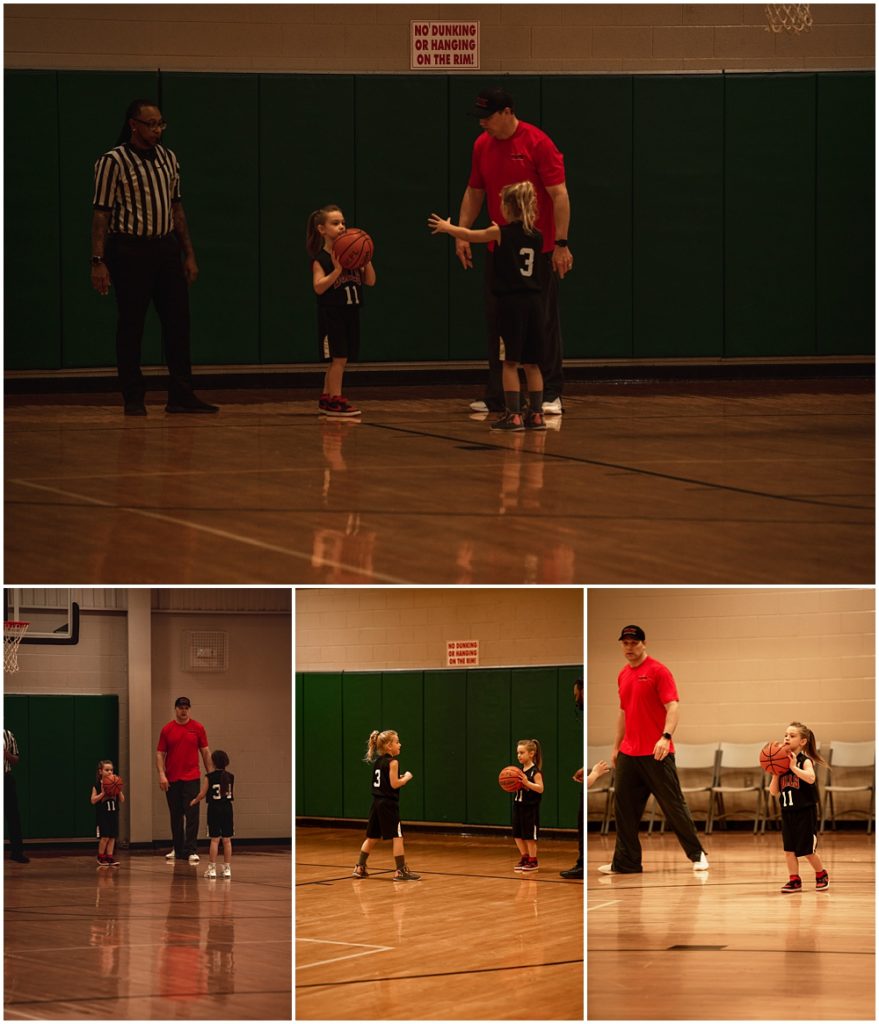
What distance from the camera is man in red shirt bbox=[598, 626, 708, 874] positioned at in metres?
6.29

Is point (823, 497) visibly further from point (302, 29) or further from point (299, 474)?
point (302, 29)

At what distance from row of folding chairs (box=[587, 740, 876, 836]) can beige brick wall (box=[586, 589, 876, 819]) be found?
13 centimetres

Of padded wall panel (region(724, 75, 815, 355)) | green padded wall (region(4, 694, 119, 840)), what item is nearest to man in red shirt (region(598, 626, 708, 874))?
green padded wall (region(4, 694, 119, 840))

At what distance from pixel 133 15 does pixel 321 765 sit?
6005 mm

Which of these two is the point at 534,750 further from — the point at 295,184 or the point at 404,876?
the point at 295,184

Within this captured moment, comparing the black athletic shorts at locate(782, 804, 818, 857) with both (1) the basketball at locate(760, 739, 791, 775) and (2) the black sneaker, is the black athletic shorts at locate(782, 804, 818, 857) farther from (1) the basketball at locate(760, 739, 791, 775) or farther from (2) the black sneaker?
(2) the black sneaker

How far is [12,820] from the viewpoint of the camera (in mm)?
10766

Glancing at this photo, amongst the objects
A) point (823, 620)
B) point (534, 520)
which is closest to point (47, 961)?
point (534, 520)

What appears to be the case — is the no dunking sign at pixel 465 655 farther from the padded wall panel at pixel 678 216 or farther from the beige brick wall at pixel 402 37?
the beige brick wall at pixel 402 37

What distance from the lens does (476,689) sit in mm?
9039

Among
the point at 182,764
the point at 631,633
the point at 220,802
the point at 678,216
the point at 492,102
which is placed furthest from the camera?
the point at 678,216

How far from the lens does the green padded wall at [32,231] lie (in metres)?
11.3

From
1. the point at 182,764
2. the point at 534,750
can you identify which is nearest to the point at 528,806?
the point at 534,750

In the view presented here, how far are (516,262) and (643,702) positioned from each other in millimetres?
2737
